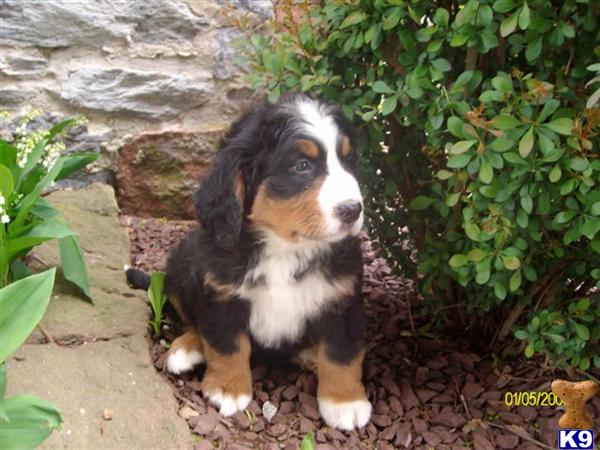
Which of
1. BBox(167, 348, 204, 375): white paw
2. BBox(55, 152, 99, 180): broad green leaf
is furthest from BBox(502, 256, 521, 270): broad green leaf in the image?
BBox(55, 152, 99, 180): broad green leaf

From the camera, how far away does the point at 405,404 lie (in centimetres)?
304

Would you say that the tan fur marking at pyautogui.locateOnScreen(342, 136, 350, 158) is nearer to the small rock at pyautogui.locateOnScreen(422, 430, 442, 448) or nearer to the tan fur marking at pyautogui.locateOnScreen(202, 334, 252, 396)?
the tan fur marking at pyautogui.locateOnScreen(202, 334, 252, 396)

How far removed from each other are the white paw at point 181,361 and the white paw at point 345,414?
0.60m

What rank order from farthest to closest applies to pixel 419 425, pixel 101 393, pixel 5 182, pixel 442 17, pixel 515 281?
pixel 419 425, pixel 5 182, pixel 101 393, pixel 515 281, pixel 442 17

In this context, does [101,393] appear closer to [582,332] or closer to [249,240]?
[249,240]

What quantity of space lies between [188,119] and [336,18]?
6.29 feet

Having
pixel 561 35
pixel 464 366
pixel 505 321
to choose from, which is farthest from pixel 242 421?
pixel 561 35

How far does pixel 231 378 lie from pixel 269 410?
0.22 m

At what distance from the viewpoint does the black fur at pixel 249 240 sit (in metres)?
2.59

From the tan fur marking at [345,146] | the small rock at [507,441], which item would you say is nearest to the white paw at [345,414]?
the small rock at [507,441]

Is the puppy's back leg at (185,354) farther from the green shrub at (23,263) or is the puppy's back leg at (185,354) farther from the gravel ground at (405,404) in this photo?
the green shrub at (23,263)

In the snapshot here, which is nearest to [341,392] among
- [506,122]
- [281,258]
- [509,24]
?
[281,258]

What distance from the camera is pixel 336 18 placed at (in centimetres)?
268

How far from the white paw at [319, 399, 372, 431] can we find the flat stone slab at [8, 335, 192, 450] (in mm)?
582
